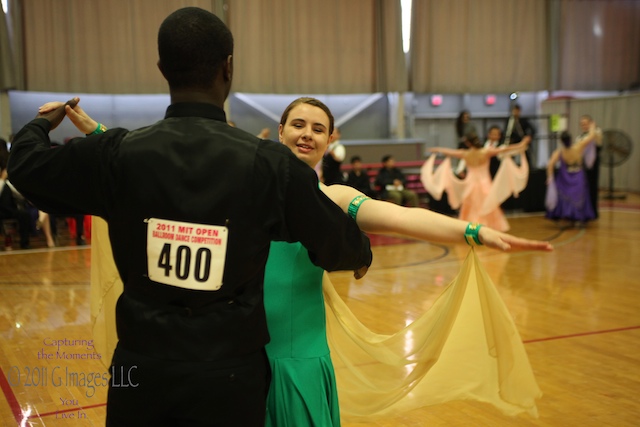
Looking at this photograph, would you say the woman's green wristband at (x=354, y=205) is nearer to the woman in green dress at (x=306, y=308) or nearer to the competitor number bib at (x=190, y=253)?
the woman in green dress at (x=306, y=308)

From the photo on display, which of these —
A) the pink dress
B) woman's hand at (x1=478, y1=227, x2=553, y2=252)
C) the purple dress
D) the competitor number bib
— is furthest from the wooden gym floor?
the competitor number bib

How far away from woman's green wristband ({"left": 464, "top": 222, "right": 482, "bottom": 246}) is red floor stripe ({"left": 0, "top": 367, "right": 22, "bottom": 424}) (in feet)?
8.97

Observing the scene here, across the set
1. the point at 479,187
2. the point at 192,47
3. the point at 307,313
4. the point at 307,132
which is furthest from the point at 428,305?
the point at 479,187

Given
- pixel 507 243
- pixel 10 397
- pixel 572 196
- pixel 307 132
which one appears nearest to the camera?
pixel 507 243

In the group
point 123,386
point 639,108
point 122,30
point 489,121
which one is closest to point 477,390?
point 123,386

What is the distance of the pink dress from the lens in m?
10.7

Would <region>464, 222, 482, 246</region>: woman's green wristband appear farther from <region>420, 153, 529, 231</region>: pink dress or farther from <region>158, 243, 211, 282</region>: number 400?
<region>420, 153, 529, 231</region>: pink dress

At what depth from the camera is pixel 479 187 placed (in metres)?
10.9

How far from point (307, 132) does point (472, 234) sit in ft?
2.45

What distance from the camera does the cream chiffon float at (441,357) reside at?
2512 millimetres

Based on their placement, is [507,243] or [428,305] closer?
[507,243]

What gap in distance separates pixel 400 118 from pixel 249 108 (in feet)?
11.4

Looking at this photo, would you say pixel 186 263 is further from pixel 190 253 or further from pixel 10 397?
pixel 10 397

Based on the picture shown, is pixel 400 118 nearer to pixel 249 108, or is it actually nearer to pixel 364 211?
pixel 249 108
